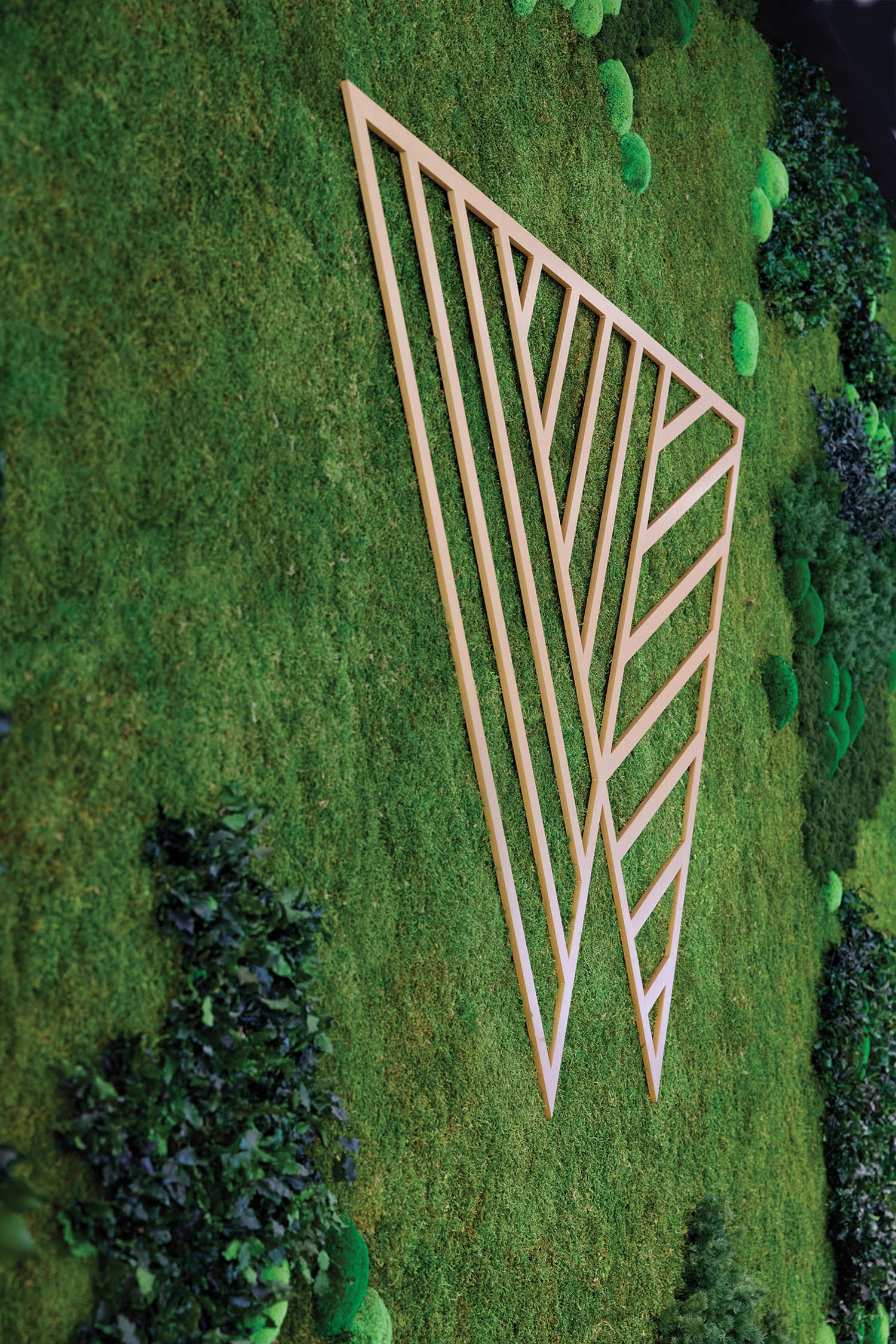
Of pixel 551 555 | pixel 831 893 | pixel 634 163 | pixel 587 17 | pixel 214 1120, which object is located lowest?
pixel 831 893

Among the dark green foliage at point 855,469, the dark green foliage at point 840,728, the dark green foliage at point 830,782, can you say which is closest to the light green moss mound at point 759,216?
the dark green foliage at point 855,469

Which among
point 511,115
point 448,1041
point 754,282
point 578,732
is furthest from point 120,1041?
point 754,282

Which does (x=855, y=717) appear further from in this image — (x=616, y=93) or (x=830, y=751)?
(x=616, y=93)

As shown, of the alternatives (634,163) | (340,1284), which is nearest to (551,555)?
(634,163)

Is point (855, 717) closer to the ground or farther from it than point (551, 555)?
closer to the ground

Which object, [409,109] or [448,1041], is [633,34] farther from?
[448,1041]

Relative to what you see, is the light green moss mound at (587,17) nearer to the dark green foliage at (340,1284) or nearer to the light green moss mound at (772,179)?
the light green moss mound at (772,179)

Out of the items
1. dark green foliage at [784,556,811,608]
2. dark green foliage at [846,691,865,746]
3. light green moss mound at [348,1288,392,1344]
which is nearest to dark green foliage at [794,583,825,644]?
dark green foliage at [784,556,811,608]
